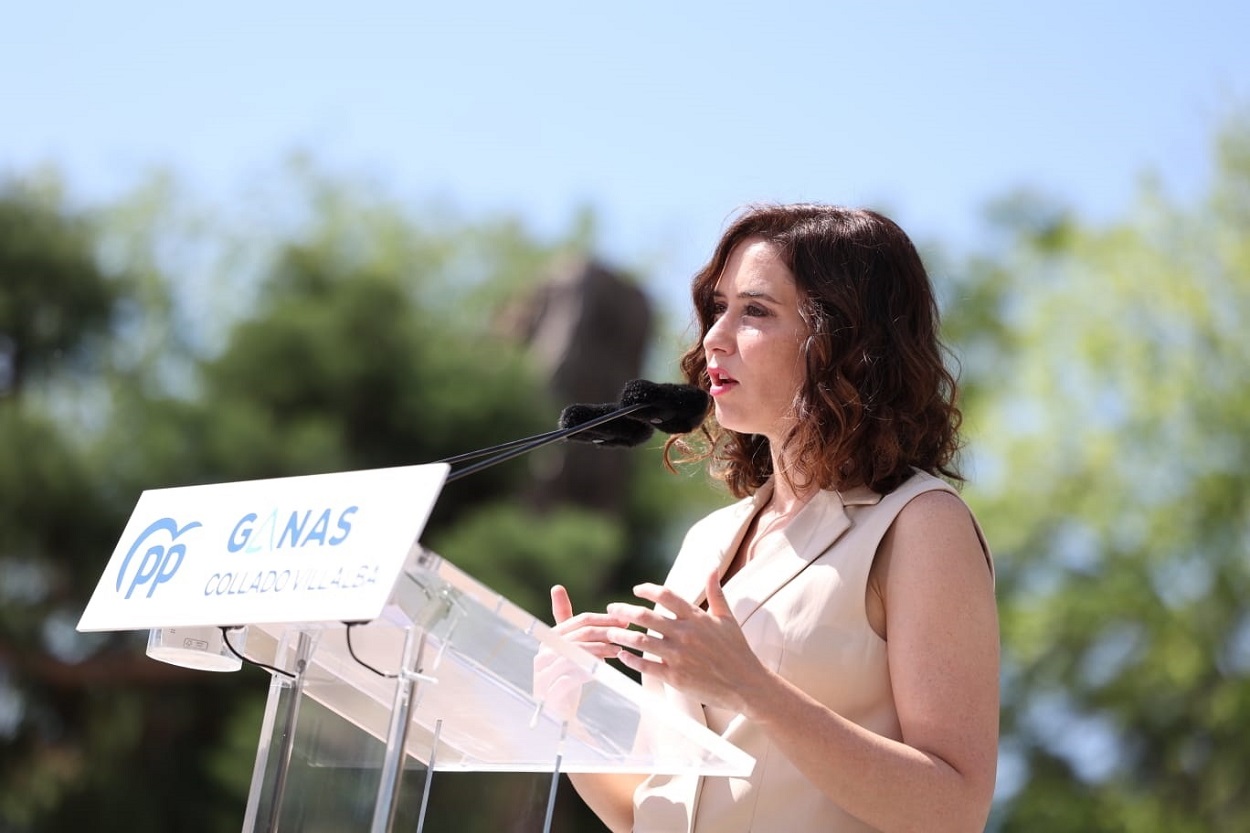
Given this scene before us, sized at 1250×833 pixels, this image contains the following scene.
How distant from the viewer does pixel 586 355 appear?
10.8m

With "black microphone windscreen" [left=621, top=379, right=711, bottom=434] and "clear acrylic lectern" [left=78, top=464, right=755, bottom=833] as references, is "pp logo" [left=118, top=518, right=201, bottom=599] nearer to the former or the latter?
"clear acrylic lectern" [left=78, top=464, right=755, bottom=833]

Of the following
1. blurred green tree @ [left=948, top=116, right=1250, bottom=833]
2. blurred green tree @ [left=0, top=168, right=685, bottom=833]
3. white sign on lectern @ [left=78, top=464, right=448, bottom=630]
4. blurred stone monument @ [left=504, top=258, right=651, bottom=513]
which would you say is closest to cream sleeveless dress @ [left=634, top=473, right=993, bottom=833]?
white sign on lectern @ [left=78, top=464, right=448, bottom=630]

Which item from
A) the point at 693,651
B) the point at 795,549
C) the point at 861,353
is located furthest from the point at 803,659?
the point at 861,353

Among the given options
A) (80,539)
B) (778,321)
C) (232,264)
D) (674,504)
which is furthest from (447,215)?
(778,321)

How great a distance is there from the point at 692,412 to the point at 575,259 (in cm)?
949

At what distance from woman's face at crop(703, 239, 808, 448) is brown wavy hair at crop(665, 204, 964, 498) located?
0.05 ft

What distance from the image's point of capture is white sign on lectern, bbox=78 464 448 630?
3.67 ft

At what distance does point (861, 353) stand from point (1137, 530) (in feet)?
39.2

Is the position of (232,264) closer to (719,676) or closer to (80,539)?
(80,539)

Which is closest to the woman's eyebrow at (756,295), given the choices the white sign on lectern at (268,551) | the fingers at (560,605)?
the fingers at (560,605)

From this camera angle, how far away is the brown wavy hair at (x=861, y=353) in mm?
1716

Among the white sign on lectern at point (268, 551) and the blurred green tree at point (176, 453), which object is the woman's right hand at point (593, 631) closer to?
the white sign on lectern at point (268, 551)

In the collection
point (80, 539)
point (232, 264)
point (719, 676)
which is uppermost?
point (719, 676)

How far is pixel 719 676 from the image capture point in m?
1.33
